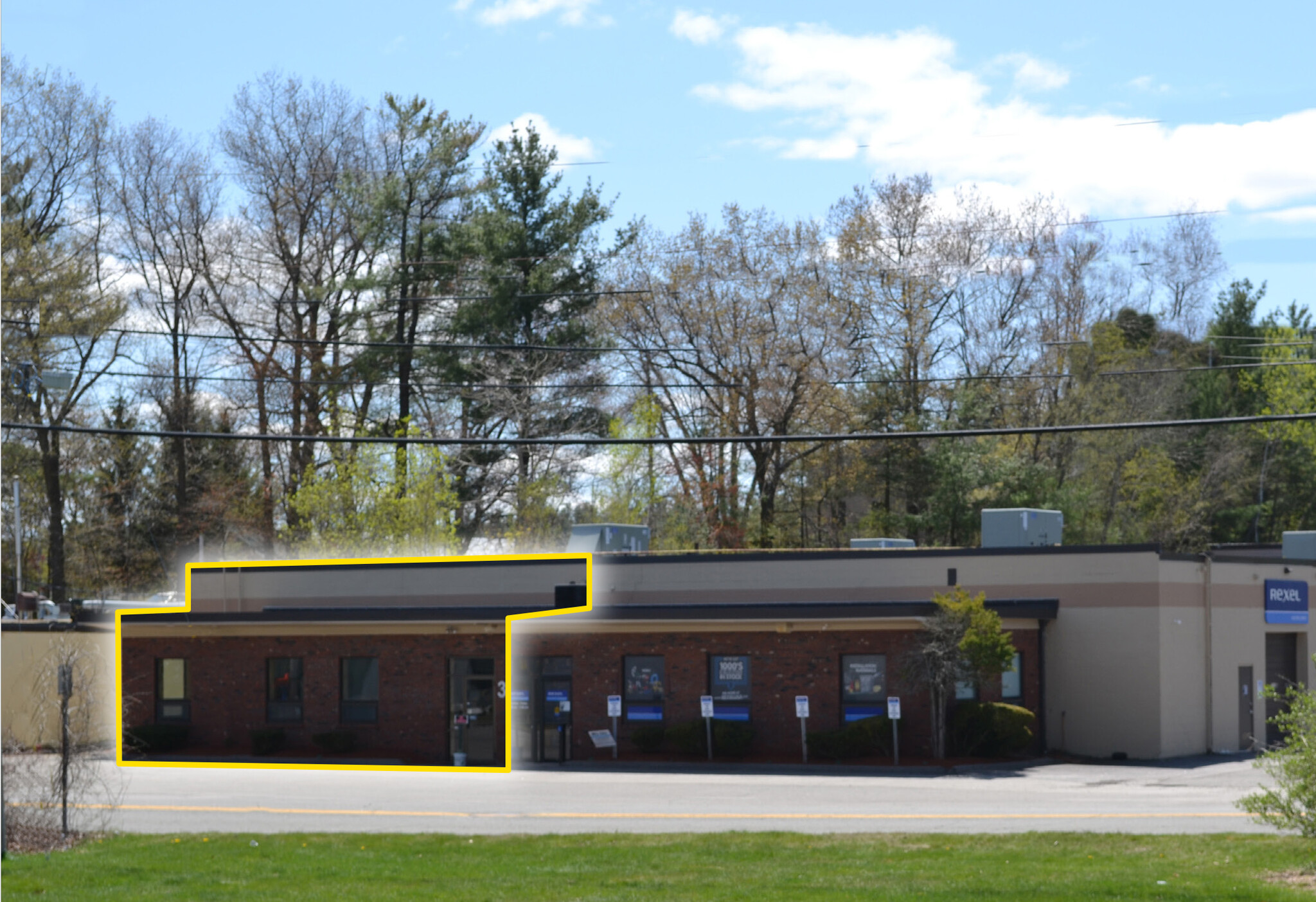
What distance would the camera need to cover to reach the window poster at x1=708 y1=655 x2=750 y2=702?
3300 cm

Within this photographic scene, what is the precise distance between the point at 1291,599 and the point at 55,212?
38.8 meters

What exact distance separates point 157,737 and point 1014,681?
64.0 feet

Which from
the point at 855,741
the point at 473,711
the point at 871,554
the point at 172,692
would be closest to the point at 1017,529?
the point at 871,554

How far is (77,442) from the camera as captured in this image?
53844 mm

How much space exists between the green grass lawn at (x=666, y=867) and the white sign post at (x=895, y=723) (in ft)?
37.7

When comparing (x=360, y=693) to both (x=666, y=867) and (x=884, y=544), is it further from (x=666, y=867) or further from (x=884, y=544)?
(x=666, y=867)

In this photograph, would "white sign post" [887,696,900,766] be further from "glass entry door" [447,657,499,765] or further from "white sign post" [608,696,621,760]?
"glass entry door" [447,657,499,765]

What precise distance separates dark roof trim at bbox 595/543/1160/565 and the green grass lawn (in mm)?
15910

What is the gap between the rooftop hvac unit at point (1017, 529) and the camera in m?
37.1

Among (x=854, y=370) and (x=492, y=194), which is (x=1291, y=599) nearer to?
(x=854, y=370)

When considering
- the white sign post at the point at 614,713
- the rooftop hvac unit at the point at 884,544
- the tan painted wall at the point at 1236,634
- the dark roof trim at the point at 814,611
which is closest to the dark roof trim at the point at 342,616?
the dark roof trim at the point at 814,611

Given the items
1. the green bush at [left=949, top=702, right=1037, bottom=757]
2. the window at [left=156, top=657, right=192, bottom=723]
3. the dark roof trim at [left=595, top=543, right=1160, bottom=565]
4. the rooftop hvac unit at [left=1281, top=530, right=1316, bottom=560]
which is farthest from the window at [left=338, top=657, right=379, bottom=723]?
the rooftop hvac unit at [left=1281, top=530, right=1316, bottom=560]

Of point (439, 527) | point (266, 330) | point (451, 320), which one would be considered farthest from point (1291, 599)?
point (266, 330)

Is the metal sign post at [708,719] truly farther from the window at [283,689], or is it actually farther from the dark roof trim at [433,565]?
the window at [283,689]
